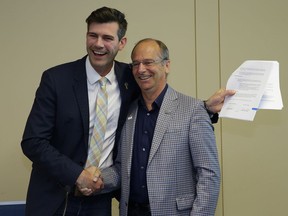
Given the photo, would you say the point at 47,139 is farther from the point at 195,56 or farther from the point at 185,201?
the point at 195,56

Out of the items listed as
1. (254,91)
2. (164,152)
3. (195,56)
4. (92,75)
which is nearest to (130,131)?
(164,152)

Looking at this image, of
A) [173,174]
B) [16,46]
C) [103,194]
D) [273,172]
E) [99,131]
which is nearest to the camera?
[173,174]

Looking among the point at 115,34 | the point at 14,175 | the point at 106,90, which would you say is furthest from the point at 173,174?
the point at 14,175

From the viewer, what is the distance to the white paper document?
5.66ft

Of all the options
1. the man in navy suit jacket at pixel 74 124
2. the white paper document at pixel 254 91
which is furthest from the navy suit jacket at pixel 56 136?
the white paper document at pixel 254 91

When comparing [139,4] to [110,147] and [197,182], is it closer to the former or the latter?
[110,147]

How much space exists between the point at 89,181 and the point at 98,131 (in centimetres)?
26

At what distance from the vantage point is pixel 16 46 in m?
2.70

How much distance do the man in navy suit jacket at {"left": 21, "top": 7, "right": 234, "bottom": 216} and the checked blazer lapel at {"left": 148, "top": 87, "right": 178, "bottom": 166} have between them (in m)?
0.20

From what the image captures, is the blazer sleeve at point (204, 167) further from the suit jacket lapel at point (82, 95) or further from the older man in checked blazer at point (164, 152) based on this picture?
the suit jacket lapel at point (82, 95)

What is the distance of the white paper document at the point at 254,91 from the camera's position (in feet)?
5.66

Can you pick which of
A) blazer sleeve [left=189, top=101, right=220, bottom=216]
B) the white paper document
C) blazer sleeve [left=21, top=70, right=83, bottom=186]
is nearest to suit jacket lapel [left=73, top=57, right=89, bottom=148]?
blazer sleeve [left=21, top=70, right=83, bottom=186]

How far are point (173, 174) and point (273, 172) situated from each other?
5.12ft

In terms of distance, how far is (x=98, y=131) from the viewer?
189 centimetres
